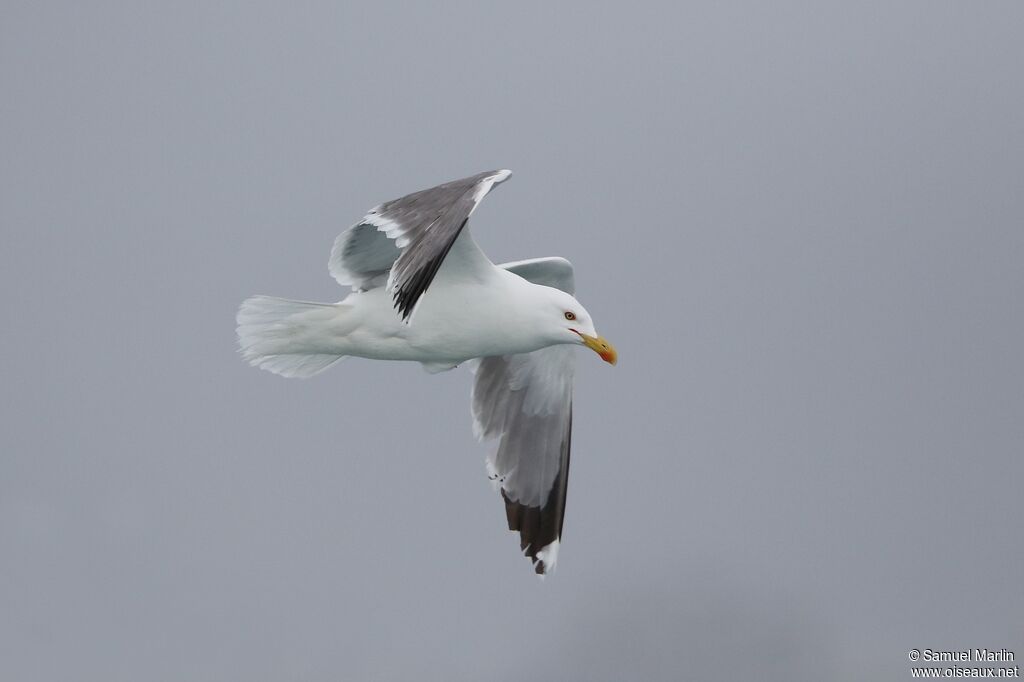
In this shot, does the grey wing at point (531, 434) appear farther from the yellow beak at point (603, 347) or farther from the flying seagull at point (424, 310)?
the yellow beak at point (603, 347)

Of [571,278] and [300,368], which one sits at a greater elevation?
[571,278]

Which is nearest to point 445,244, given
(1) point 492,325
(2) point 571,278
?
(1) point 492,325

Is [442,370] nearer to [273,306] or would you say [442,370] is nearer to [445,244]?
[273,306]

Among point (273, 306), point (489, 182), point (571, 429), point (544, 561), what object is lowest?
point (544, 561)

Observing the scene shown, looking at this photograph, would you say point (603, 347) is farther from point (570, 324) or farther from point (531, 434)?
point (531, 434)

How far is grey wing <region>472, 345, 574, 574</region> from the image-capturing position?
35.2 ft

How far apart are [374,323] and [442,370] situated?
2.80 feet

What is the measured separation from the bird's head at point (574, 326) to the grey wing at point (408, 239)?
48 cm

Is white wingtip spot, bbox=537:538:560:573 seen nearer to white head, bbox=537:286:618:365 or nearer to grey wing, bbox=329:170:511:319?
white head, bbox=537:286:618:365

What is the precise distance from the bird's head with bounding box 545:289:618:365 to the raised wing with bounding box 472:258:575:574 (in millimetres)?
1667

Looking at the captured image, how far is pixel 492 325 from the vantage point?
8.97 meters

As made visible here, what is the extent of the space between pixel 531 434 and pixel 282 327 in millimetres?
2293

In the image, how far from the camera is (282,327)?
30.4 ft

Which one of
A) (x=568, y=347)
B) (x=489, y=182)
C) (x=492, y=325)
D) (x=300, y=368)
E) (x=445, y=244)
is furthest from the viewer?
(x=568, y=347)
